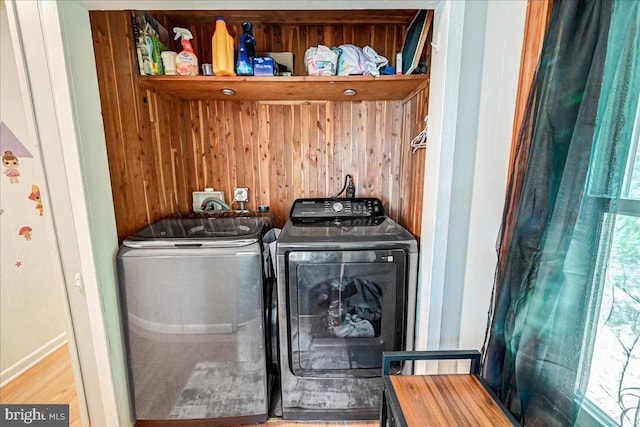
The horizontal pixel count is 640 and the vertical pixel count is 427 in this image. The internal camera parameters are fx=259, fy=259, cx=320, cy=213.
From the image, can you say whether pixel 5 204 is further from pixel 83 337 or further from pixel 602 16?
pixel 602 16

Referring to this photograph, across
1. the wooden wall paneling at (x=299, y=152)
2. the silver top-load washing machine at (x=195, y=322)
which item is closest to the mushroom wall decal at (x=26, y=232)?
the silver top-load washing machine at (x=195, y=322)

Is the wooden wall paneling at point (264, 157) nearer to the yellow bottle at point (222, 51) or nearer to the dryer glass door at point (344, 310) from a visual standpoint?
the yellow bottle at point (222, 51)

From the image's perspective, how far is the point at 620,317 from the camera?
0.66 meters

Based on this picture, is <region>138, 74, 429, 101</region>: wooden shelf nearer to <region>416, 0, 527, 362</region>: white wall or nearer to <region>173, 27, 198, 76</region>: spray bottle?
<region>173, 27, 198, 76</region>: spray bottle

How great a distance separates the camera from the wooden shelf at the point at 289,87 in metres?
1.42

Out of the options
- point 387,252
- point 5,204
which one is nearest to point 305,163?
point 387,252

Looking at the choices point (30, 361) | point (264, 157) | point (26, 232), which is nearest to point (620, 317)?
point (264, 157)

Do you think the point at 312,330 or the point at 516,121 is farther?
the point at 312,330

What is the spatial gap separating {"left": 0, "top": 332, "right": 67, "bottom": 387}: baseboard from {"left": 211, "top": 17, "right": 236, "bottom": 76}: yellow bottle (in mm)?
2336

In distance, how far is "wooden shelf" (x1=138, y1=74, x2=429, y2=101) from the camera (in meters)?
1.42

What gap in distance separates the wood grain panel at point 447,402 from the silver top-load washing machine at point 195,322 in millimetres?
732

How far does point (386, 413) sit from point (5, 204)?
252 centimetres

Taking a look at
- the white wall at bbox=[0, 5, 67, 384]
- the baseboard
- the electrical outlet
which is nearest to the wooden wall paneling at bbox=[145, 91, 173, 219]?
the electrical outlet

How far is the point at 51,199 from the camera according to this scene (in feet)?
3.66
